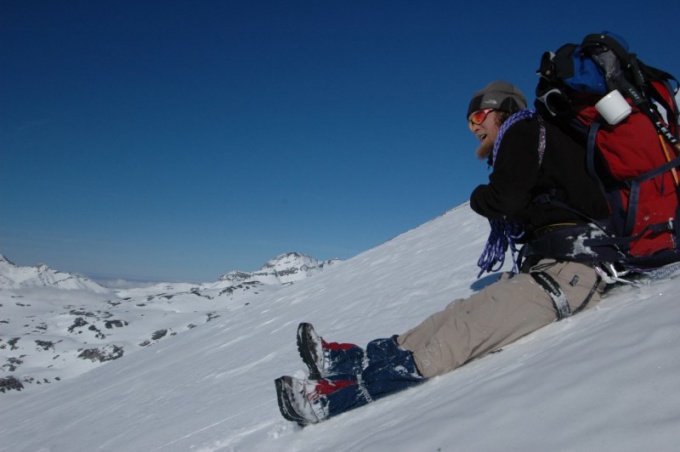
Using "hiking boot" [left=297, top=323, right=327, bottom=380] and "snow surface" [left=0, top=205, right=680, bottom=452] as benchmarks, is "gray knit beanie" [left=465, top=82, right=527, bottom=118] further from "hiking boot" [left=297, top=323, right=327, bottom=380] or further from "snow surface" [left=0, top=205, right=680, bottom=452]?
"hiking boot" [left=297, top=323, right=327, bottom=380]

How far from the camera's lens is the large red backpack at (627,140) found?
2861mm

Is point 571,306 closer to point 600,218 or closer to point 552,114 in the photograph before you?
point 600,218

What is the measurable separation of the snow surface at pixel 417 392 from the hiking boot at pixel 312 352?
15.1 inches

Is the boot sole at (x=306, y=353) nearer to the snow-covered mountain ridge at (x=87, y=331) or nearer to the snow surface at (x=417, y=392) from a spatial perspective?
the snow surface at (x=417, y=392)

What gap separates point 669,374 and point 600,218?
5.60ft

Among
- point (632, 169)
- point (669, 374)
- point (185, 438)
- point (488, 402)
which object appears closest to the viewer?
point (669, 374)

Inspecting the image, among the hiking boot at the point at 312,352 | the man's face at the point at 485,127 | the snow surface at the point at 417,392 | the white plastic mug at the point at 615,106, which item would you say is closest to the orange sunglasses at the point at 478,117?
the man's face at the point at 485,127

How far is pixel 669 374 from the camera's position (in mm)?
1648

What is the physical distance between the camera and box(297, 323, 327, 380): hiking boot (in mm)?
3268

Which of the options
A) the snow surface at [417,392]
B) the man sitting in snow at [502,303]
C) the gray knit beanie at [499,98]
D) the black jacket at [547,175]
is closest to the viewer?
the snow surface at [417,392]

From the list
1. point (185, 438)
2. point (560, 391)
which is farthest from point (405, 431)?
point (185, 438)

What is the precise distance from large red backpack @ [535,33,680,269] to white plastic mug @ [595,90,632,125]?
58 millimetres

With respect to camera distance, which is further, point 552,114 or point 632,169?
point 552,114

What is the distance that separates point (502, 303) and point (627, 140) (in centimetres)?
128
